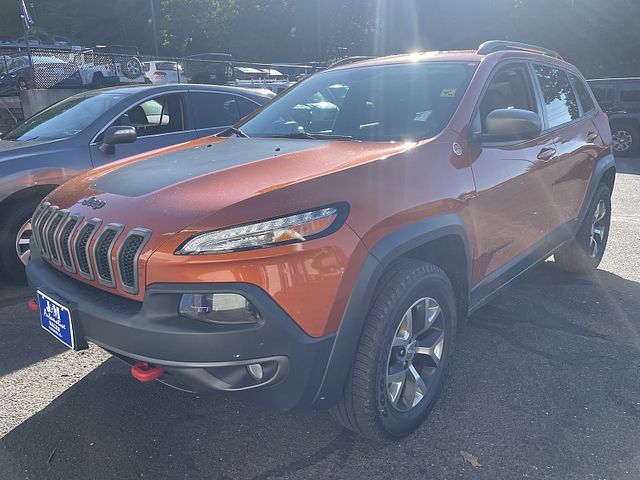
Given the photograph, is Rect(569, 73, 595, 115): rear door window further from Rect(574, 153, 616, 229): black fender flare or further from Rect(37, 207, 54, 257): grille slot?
Rect(37, 207, 54, 257): grille slot

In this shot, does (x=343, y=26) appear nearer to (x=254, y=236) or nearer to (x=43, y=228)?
(x=43, y=228)

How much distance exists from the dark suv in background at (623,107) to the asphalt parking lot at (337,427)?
10145mm

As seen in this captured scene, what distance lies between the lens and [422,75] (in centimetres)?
322

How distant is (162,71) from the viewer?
18.5 meters

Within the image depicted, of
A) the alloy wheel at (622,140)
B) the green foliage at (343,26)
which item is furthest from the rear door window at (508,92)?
the green foliage at (343,26)

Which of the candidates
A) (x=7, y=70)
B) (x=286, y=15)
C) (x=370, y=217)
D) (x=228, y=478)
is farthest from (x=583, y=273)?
(x=286, y=15)

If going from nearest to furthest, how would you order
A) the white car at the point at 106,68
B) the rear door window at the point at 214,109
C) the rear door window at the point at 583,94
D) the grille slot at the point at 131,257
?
the grille slot at the point at 131,257 → the rear door window at the point at 583,94 → the rear door window at the point at 214,109 → the white car at the point at 106,68

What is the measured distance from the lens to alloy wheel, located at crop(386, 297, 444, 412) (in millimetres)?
2438

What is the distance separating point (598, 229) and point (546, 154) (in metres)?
1.77

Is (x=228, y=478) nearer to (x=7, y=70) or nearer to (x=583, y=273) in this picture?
(x=583, y=273)

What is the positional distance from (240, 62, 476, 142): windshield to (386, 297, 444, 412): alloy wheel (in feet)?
2.90

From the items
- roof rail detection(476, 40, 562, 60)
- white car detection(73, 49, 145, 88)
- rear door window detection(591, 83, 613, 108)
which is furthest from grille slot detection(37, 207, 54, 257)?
white car detection(73, 49, 145, 88)

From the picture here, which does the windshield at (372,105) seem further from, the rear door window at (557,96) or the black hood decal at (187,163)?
the rear door window at (557,96)

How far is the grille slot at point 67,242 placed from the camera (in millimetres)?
2392
